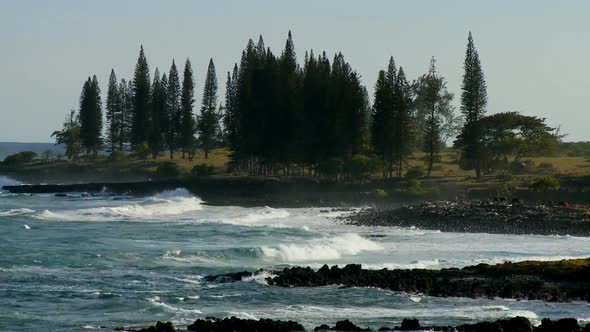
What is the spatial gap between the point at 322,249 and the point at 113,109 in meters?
76.0

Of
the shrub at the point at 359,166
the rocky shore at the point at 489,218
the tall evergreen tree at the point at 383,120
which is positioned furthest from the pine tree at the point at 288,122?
the rocky shore at the point at 489,218

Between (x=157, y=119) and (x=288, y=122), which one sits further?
(x=157, y=119)

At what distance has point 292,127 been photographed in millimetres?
87750

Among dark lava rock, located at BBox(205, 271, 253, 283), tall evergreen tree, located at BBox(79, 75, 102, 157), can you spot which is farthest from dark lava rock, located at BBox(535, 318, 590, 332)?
tall evergreen tree, located at BBox(79, 75, 102, 157)

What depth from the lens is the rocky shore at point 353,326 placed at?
22.5 metres

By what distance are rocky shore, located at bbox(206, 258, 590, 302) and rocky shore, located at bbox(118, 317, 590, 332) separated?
547 cm

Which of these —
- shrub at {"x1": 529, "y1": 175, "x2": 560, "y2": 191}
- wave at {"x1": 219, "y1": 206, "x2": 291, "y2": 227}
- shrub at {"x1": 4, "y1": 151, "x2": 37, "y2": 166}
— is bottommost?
wave at {"x1": 219, "y1": 206, "x2": 291, "y2": 227}

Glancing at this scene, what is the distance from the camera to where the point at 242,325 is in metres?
22.8

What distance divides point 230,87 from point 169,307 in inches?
3057

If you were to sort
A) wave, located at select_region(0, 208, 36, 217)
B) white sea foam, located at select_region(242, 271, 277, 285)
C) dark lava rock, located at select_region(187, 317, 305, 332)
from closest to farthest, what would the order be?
dark lava rock, located at select_region(187, 317, 305, 332)
white sea foam, located at select_region(242, 271, 277, 285)
wave, located at select_region(0, 208, 36, 217)

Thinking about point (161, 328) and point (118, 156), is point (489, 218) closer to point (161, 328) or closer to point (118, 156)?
point (161, 328)

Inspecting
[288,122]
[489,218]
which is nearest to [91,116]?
[288,122]

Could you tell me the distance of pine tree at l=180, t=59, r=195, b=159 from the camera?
105 meters

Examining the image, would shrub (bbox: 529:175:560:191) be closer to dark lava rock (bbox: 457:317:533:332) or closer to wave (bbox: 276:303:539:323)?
wave (bbox: 276:303:539:323)
